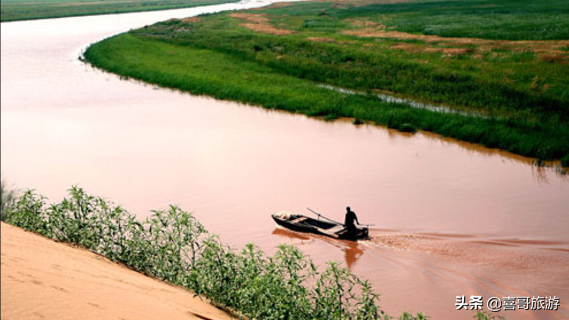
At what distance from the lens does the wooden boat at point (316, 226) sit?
13.1 meters

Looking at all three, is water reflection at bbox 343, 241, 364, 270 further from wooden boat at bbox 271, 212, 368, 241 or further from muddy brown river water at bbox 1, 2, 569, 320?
wooden boat at bbox 271, 212, 368, 241

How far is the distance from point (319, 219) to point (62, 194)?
757cm

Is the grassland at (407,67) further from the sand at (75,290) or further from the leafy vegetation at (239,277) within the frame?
the sand at (75,290)

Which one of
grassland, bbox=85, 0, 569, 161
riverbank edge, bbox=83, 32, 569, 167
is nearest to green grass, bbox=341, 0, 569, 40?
grassland, bbox=85, 0, 569, 161

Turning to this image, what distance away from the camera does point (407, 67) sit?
31.7 metres

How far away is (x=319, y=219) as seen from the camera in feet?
48.0

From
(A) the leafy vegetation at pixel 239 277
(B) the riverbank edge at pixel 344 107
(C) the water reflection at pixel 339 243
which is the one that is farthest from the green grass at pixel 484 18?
(A) the leafy vegetation at pixel 239 277

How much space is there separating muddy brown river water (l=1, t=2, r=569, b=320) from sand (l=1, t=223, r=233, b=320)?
4519 mm

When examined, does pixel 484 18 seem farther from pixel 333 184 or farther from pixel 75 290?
pixel 75 290

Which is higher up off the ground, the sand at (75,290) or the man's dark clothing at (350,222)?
the sand at (75,290)

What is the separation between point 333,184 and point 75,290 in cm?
1151

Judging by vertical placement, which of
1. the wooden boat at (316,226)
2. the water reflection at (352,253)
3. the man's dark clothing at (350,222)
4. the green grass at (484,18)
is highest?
the green grass at (484,18)

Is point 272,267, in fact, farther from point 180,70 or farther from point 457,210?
point 180,70

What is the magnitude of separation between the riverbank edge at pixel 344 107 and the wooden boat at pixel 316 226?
27.8ft
